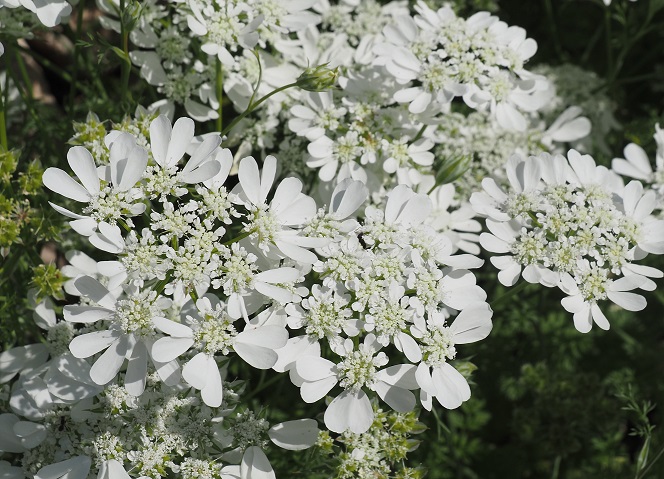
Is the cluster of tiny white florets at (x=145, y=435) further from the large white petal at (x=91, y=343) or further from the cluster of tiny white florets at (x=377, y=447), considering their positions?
the cluster of tiny white florets at (x=377, y=447)

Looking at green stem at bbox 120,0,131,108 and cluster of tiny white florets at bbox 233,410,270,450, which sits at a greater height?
green stem at bbox 120,0,131,108

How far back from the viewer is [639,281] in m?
2.48

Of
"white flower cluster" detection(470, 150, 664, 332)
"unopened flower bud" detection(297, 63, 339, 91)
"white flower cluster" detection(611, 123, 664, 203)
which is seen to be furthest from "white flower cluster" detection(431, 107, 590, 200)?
"unopened flower bud" detection(297, 63, 339, 91)

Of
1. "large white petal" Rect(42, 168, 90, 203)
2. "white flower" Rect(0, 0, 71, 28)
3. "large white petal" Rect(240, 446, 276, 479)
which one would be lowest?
"large white petal" Rect(240, 446, 276, 479)

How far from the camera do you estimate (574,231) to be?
2582mm

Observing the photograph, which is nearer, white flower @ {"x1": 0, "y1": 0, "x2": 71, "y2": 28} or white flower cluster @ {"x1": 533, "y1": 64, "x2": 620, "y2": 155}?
white flower @ {"x1": 0, "y1": 0, "x2": 71, "y2": 28}

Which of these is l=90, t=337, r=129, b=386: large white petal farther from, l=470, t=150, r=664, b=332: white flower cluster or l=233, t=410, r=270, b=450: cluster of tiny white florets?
l=470, t=150, r=664, b=332: white flower cluster

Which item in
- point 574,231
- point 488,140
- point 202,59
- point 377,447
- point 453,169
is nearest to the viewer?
point 377,447

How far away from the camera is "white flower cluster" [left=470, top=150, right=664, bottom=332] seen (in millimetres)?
2494

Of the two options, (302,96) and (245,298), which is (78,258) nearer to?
(245,298)

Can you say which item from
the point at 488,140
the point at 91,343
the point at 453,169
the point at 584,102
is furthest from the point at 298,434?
the point at 584,102

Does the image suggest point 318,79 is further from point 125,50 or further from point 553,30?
point 553,30

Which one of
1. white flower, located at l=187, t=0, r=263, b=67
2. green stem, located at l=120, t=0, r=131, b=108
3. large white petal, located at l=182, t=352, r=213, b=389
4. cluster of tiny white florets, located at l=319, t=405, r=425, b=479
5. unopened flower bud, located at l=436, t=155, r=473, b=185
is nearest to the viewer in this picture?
large white petal, located at l=182, t=352, r=213, b=389

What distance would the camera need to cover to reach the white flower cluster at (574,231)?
249 cm
